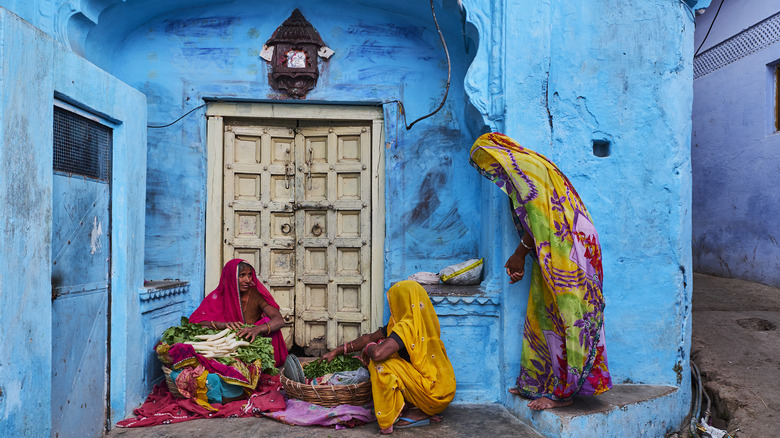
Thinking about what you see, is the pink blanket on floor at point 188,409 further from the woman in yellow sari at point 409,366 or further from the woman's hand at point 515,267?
the woman's hand at point 515,267

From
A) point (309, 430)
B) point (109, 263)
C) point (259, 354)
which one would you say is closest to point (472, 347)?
point (309, 430)

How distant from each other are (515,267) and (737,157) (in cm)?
425

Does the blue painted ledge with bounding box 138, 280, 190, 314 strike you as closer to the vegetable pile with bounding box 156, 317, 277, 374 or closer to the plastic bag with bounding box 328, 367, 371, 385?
the vegetable pile with bounding box 156, 317, 277, 374

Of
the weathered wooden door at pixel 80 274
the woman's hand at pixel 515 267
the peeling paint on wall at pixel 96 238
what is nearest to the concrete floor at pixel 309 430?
the weathered wooden door at pixel 80 274

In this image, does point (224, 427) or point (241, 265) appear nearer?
point (224, 427)

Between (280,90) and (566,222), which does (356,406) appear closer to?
(566,222)

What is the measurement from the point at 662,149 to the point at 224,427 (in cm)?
375

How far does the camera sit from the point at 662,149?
414cm

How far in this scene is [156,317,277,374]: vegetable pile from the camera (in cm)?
405

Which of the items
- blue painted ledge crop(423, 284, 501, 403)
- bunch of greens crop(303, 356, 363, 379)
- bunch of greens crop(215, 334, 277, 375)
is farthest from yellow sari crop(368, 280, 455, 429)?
bunch of greens crop(215, 334, 277, 375)

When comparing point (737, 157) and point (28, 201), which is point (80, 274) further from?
point (737, 157)

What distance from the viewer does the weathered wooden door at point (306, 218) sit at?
5105mm

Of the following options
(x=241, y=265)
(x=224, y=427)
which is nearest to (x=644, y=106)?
(x=241, y=265)

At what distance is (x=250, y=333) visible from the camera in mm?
4375
